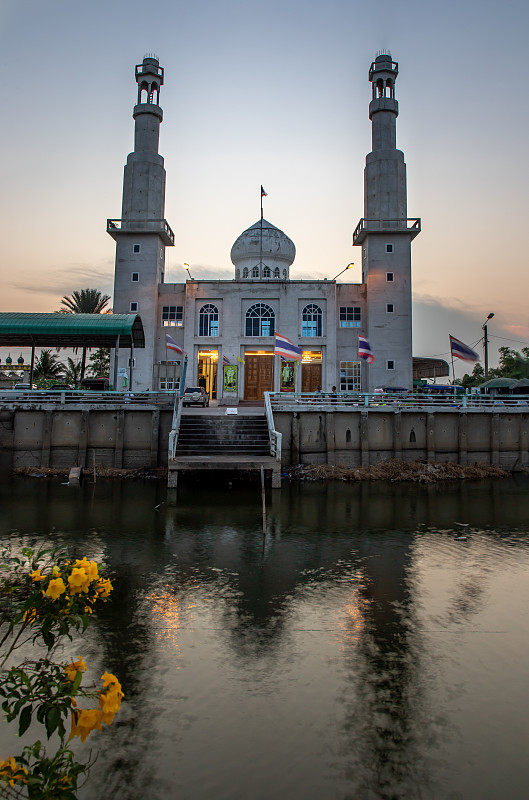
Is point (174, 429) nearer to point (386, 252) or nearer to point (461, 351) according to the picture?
point (461, 351)

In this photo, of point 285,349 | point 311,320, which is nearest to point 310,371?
point 311,320

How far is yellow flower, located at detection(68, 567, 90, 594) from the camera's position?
327 cm

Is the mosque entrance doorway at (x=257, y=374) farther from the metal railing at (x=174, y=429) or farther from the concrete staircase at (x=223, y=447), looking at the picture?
the metal railing at (x=174, y=429)

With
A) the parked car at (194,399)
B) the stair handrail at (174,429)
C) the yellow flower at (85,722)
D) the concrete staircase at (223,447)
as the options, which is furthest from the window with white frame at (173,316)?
the yellow flower at (85,722)

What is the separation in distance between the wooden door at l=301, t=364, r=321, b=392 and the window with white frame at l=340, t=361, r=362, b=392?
5.83 ft

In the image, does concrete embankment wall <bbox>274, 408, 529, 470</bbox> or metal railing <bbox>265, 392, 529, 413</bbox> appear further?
metal railing <bbox>265, 392, 529, 413</bbox>

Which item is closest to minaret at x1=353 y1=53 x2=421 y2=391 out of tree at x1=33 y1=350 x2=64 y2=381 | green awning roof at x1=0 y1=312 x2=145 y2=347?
green awning roof at x1=0 y1=312 x2=145 y2=347

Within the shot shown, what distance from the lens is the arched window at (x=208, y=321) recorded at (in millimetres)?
40094

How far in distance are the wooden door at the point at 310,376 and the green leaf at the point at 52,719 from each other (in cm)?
3678

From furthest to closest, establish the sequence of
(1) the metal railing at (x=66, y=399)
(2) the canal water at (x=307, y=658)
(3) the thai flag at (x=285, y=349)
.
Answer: (3) the thai flag at (x=285, y=349) → (1) the metal railing at (x=66, y=399) → (2) the canal water at (x=307, y=658)

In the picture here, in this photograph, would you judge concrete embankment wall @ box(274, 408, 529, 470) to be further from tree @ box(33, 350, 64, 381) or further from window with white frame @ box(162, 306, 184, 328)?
tree @ box(33, 350, 64, 381)

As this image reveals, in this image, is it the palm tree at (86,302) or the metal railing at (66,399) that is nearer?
the metal railing at (66,399)

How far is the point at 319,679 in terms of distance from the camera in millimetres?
6914

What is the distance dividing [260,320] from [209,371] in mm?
5467
